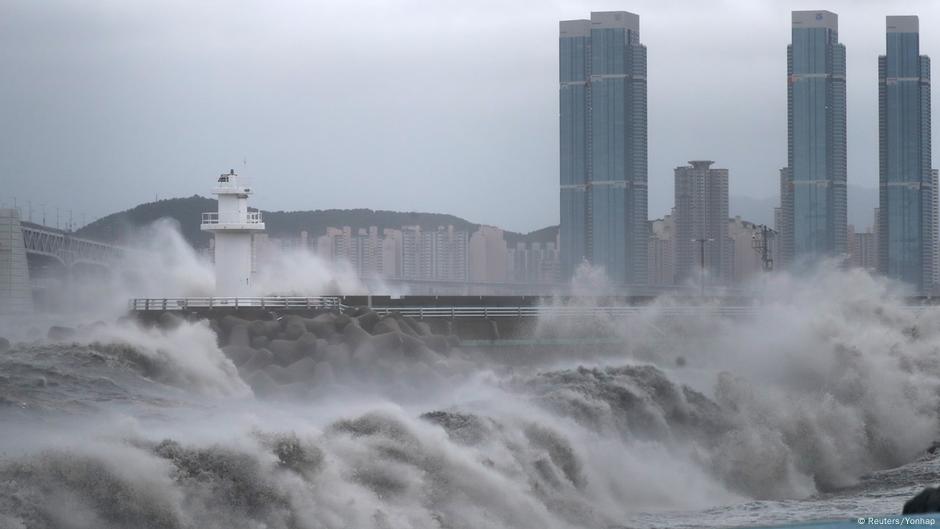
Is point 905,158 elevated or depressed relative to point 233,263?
elevated

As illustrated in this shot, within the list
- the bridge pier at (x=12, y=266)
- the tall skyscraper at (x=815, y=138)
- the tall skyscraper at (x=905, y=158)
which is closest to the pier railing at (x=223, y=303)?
the bridge pier at (x=12, y=266)

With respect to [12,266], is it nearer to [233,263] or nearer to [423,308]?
[233,263]

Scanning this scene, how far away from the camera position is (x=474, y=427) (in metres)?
17.8

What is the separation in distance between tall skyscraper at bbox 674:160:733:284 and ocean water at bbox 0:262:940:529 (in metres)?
75.7

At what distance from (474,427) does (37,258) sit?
24.7 metres

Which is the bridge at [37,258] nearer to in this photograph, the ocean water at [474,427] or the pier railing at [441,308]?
the ocean water at [474,427]

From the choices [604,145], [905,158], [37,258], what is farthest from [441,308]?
[905,158]

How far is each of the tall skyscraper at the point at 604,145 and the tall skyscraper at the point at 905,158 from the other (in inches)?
832

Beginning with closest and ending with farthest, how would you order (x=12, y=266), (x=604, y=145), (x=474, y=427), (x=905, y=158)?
(x=474, y=427), (x=12, y=266), (x=604, y=145), (x=905, y=158)

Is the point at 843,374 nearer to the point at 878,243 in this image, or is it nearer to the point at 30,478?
the point at 30,478

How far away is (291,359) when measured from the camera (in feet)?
89.2

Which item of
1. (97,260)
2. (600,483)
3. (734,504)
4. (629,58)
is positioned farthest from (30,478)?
(629,58)

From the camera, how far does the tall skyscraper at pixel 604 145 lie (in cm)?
10975

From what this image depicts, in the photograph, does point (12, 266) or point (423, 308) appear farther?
point (423, 308)
